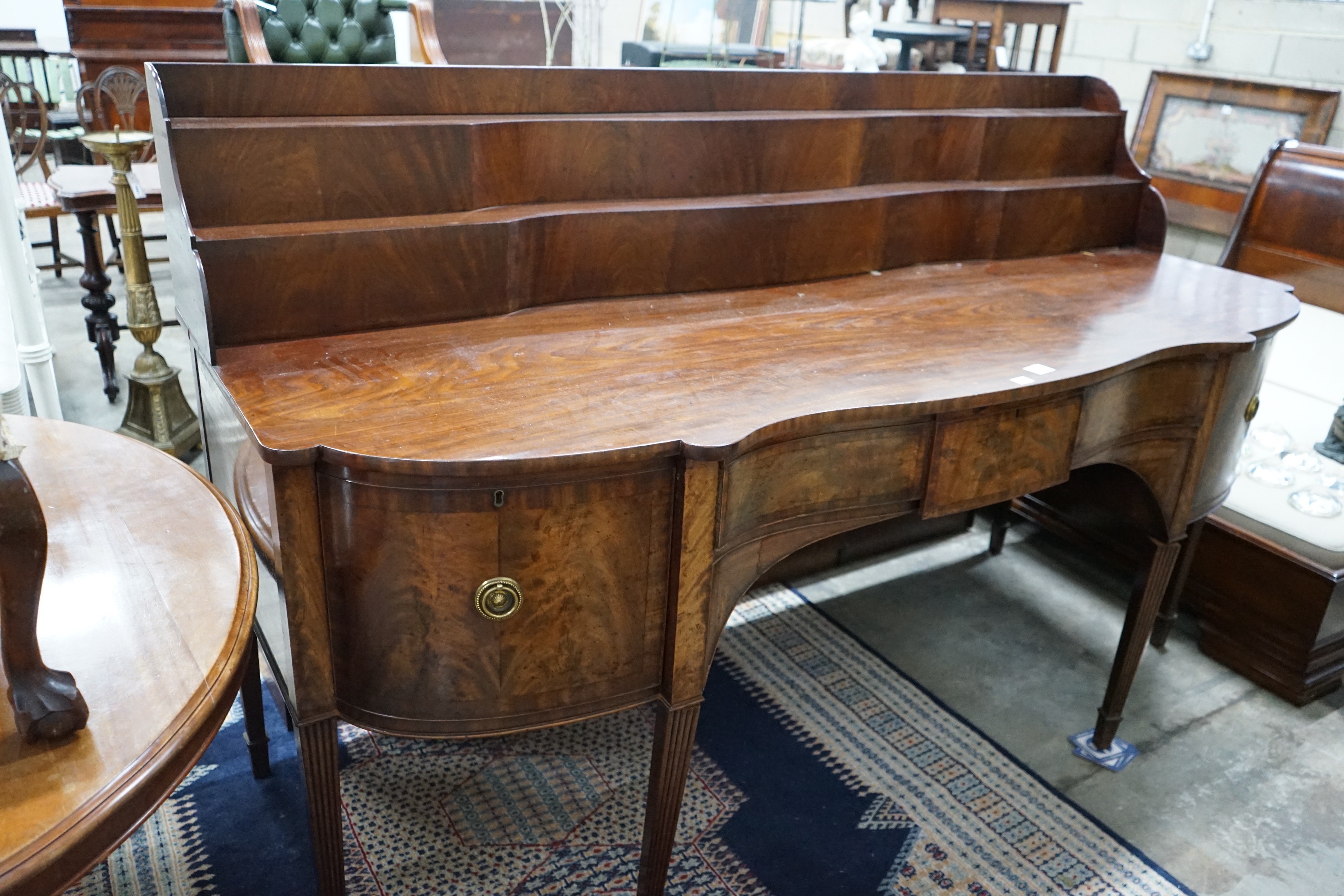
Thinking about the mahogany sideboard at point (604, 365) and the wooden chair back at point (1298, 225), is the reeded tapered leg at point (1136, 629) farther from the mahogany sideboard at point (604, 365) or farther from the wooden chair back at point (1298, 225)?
the wooden chair back at point (1298, 225)

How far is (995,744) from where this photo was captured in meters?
2.21

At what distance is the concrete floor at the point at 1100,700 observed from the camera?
2.00m

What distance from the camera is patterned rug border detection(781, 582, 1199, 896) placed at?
1.92m

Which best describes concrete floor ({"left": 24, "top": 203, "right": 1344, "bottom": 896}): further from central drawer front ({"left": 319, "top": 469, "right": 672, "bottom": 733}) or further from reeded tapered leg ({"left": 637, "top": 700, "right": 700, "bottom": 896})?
central drawer front ({"left": 319, "top": 469, "right": 672, "bottom": 733})

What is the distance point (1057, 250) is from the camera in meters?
2.38

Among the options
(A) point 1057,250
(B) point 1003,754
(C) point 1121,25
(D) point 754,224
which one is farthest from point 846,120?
(C) point 1121,25

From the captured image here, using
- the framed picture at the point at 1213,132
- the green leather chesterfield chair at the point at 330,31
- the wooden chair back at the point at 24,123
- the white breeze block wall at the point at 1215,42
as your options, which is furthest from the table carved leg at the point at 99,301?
the framed picture at the point at 1213,132

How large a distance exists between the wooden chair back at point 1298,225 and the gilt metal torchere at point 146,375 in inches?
124

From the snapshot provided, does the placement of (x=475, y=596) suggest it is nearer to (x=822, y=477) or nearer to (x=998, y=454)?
(x=822, y=477)

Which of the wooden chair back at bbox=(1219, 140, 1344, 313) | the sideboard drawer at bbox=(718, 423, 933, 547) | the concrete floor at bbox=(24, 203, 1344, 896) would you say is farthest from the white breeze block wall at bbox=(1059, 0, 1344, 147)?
the sideboard drawer at bbox=(718, 423, 933, 547)

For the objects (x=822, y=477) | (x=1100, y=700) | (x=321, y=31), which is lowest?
(x=1100, y=700)

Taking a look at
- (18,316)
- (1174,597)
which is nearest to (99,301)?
(18,316)

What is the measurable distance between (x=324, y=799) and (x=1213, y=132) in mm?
5514

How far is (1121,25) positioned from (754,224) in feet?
Answer: 15.9
